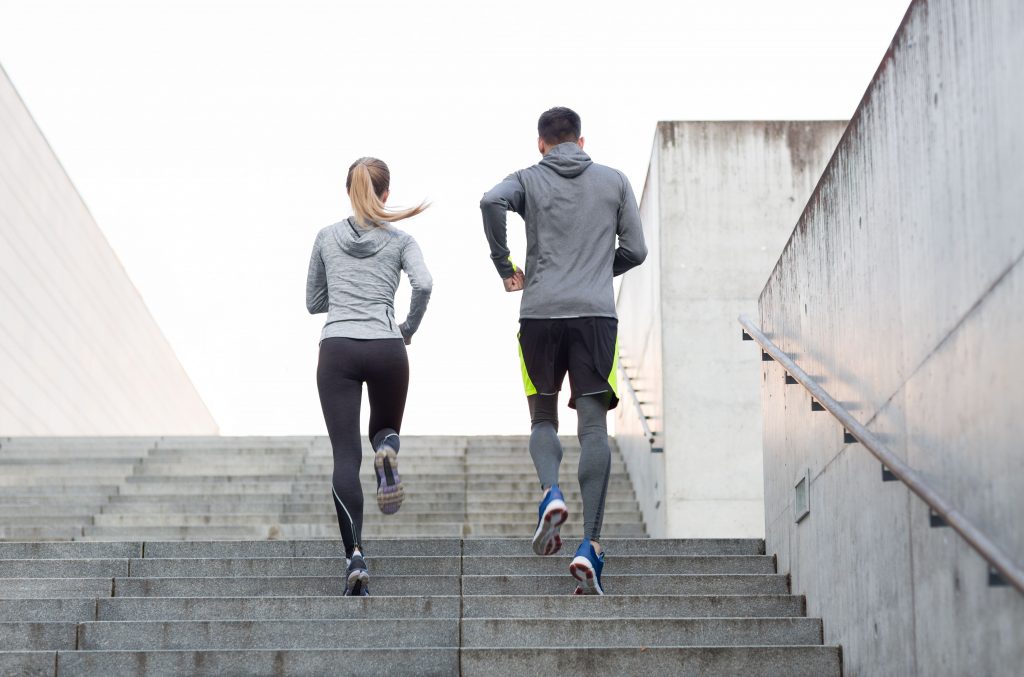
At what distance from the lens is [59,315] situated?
17.5 m

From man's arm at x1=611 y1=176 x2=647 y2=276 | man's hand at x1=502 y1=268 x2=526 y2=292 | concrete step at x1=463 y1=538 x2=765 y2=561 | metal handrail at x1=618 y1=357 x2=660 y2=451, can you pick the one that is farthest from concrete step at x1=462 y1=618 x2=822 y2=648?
metal handrail at x1=618 y1=357 x2=660 y2=451

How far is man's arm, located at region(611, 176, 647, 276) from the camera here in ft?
19.2

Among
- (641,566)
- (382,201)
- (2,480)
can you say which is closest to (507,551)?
(641,566)

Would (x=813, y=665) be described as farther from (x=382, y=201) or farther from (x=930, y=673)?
(x=382, y=201)

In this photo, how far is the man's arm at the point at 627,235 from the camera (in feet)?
Result: 19.2

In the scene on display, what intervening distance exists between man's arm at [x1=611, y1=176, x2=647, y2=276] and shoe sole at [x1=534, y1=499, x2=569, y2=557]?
1048 mm

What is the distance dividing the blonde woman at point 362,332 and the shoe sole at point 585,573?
0.75 m

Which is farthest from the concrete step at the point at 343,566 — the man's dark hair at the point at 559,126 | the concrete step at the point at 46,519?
the concrete step at the point at 46,519

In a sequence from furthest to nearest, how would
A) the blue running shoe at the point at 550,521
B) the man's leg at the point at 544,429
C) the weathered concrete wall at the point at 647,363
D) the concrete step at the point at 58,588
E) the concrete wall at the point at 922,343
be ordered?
the weathered concrete wall at the point at 647,363
the concrete step at the point at 58,588
the man's leg at the point at 544,429
the blue running shoe at the point at 550,521
the concrete wall at the point at 922,343

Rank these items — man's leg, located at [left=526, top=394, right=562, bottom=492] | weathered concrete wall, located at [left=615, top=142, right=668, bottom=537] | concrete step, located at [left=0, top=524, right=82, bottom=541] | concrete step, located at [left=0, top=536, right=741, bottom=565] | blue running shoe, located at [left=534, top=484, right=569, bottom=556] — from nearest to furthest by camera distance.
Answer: blue running shoe, located at [left=534, top=484, right=569, bottom=556]
man's leg, located at [left=526, top=394, right=562, bottom=492]
concrete step, located at [left=0, top=536, right=741, bottom=565]
concrete step, located at [left=0, top=524, right=82, bottom=541]
weathered concrete wall, located at [left=615, top=142, right=668, bottom=537]

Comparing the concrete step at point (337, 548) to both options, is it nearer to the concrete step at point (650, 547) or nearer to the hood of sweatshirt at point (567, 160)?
the concrete step at point (650, 547)

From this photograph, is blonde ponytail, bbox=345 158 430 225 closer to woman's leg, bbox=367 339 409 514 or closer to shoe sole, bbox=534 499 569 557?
woman's leg, bbox=367 339 409 514

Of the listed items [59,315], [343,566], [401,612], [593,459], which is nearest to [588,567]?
[593,459]

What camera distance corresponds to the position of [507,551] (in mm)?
6402
